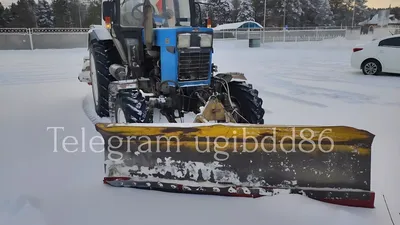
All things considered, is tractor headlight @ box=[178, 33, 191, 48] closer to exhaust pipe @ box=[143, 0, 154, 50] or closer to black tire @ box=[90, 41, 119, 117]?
exhaust pipe @ box=[143, 0, 154, 50]

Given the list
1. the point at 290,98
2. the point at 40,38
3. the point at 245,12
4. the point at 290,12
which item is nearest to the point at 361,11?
the point at 290,12

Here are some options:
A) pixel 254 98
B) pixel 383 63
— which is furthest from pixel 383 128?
pixel 383 63

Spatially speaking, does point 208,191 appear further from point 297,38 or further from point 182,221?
point 297,38

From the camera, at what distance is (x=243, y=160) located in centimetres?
279

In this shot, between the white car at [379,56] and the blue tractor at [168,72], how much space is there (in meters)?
7.34

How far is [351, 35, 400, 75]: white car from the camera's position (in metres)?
9.69

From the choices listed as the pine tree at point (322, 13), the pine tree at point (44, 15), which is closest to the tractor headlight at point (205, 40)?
the pine tree at point (44, 15)

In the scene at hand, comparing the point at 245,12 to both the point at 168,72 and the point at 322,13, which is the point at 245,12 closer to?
the point at 322,13

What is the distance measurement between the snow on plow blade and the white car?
8.49m

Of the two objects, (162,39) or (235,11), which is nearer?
(162,39)

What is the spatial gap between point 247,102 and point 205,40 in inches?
36.5

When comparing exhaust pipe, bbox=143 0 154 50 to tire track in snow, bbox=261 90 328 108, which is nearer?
exhaust pipe, bbox=143 0 154 50

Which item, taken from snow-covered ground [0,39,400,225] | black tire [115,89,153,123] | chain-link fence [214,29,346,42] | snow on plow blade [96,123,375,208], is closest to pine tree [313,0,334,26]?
chain-link fence [214,29,346,42]

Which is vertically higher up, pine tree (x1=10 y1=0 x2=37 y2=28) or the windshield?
pine tree (x1=10 y1=0 x2=37 y2=28)
